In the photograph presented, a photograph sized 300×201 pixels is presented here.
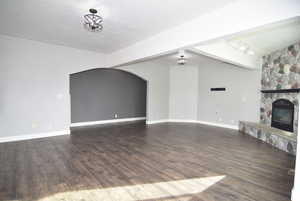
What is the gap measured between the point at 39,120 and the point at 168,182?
461cm

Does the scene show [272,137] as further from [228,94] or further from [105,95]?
[105,95]

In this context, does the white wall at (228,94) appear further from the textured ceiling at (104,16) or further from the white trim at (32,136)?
the white trim at (32,136)

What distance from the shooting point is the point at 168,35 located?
385cm

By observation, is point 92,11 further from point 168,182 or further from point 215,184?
point 215,184

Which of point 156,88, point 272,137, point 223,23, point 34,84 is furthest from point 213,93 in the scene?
point 34,84

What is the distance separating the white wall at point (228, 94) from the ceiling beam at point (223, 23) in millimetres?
3462

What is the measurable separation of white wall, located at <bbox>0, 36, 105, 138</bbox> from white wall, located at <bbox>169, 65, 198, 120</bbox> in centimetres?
438

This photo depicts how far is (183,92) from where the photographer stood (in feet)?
28.1

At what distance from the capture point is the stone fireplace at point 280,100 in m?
4.73

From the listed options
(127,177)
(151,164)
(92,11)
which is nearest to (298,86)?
(151,164)

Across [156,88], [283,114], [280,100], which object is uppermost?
[156,88]

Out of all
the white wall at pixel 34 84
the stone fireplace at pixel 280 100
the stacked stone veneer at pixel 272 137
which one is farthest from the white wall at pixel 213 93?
the white wall at pixel 34 84

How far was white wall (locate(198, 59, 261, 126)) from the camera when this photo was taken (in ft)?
21.0

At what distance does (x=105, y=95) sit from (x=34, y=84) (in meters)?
3.37
